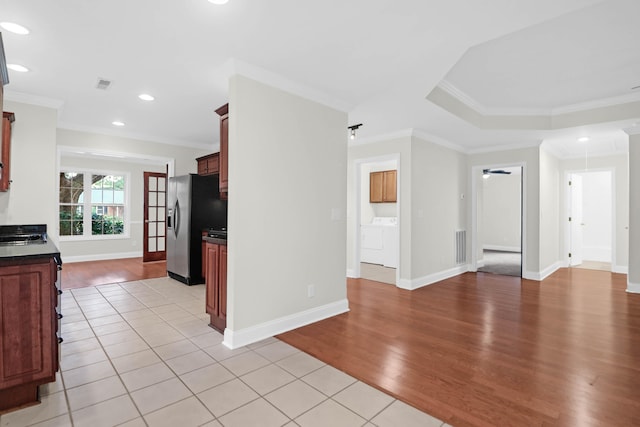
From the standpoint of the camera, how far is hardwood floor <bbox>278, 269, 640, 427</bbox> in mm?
1969

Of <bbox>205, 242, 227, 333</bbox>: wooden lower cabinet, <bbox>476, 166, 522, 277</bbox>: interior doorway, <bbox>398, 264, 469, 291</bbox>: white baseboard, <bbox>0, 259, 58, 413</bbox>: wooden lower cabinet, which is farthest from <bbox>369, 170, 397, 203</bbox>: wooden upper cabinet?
<bbox>0, 259, 58, 413</bbox>: wooden lower cabinet

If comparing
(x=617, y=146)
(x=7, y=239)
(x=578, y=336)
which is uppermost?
(x=617, y=146)

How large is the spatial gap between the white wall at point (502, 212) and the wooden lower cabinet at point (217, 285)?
868 centimetres

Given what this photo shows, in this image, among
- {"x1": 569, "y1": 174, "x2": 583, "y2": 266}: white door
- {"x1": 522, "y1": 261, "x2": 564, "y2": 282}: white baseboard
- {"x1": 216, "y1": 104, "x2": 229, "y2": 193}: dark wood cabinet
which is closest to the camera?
{"x1": 216, "y1": 104, "x2": 229, "y2": 193}: dark wood cabinet

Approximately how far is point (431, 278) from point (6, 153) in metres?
5.79

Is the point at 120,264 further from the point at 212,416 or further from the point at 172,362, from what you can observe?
the point at 212,416

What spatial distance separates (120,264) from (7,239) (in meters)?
3.75

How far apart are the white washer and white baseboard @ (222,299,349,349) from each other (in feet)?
9.75

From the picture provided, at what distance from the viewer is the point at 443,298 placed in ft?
14.5

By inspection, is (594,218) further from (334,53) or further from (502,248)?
(334,53)

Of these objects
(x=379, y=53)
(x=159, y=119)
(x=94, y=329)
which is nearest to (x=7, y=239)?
(x=94, y=329)

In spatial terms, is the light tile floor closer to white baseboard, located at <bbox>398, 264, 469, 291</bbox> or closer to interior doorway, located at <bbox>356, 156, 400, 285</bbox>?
white baseboard, located at <bbox>398, 264, 469, 291</bbox>

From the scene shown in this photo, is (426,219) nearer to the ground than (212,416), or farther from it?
farther from it

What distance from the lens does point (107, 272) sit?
6055 millimetres
